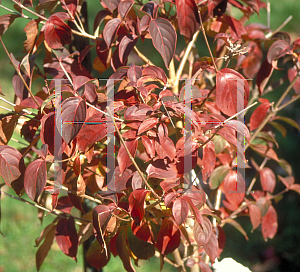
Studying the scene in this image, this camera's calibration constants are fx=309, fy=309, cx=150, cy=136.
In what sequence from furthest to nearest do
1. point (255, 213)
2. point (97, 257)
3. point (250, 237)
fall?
point (250, 237) < point (255, 213) < point (97, 257)

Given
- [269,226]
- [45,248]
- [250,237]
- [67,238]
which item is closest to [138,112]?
[67,238]

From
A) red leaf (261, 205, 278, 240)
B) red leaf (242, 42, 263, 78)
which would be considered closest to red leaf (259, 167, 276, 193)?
red leaf (261, 205, 278, 240)

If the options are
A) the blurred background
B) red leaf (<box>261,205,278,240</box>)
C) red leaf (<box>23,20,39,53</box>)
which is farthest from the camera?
the blurred background

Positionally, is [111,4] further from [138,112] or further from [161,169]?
[161,169]

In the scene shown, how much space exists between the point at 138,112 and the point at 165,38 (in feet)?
0.66

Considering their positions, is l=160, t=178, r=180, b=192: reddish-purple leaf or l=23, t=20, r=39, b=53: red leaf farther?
l=23, t=20, r=39, b=53: red leaf

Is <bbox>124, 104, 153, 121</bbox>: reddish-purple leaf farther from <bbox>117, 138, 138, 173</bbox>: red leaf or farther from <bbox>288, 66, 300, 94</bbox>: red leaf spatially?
<bbox>288, 66, 300, 94</bbox>: red leaf

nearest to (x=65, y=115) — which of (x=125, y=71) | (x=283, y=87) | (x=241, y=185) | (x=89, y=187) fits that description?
(x=125, y=71)

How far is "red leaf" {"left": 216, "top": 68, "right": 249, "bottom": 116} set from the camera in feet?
2.42

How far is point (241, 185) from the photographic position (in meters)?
1.05

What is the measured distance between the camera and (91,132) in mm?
708

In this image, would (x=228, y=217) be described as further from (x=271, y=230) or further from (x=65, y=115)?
(x=65, y=115)

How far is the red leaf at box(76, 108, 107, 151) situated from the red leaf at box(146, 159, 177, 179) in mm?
151

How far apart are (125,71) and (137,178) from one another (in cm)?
27
